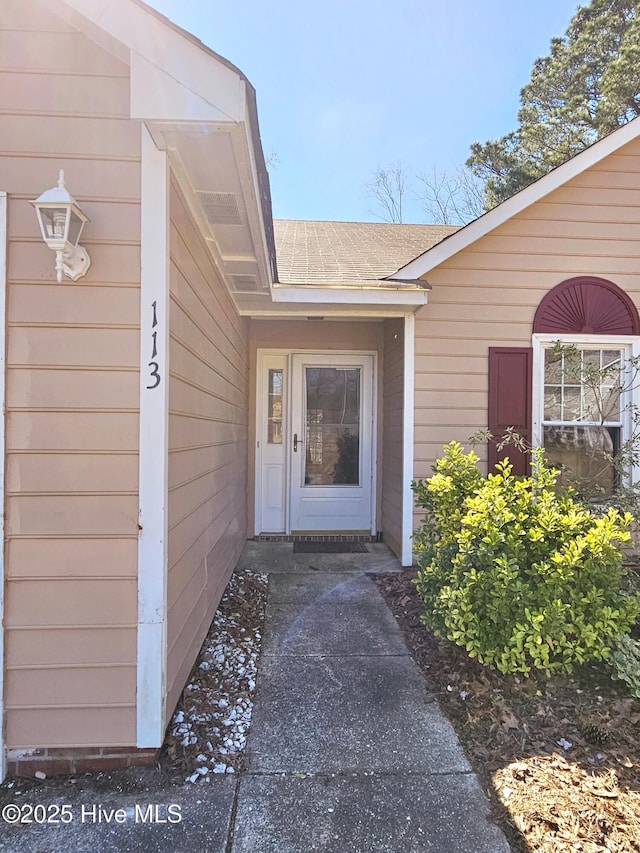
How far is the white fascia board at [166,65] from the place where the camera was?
1732 millimetres

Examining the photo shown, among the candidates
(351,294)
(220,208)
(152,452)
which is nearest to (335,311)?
(351,294)

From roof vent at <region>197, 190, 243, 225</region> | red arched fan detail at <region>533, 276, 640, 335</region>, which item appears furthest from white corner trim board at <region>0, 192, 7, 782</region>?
red arched fan detail at <region>533, 276, 640, 335</region>

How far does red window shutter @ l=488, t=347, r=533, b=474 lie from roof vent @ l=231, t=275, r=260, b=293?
2.21m

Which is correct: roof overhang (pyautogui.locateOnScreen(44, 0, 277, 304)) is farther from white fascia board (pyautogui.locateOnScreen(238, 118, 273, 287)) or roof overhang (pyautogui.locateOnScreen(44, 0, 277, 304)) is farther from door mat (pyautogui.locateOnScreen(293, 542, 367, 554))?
door mat (pyautogui.locateOnScreen(293, 542, 367, 554))

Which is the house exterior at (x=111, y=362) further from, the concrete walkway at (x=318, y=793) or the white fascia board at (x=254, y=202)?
the concrete walkway at (x=318, y=793)

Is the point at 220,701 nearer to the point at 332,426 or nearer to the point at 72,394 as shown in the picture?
the point at 72,394

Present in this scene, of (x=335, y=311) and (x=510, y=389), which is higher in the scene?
(x=335, y=311)

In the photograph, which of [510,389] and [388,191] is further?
[388,191]

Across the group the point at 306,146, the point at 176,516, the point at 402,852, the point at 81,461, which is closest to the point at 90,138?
the point at 81,461

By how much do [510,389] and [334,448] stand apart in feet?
6.77

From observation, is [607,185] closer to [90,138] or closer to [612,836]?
[90,138]

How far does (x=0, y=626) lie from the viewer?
1.93 m

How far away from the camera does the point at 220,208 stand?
2445mm


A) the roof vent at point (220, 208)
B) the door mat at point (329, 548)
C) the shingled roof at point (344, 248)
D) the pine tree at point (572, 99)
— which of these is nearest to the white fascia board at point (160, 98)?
the roof vent at point (220, 208)
